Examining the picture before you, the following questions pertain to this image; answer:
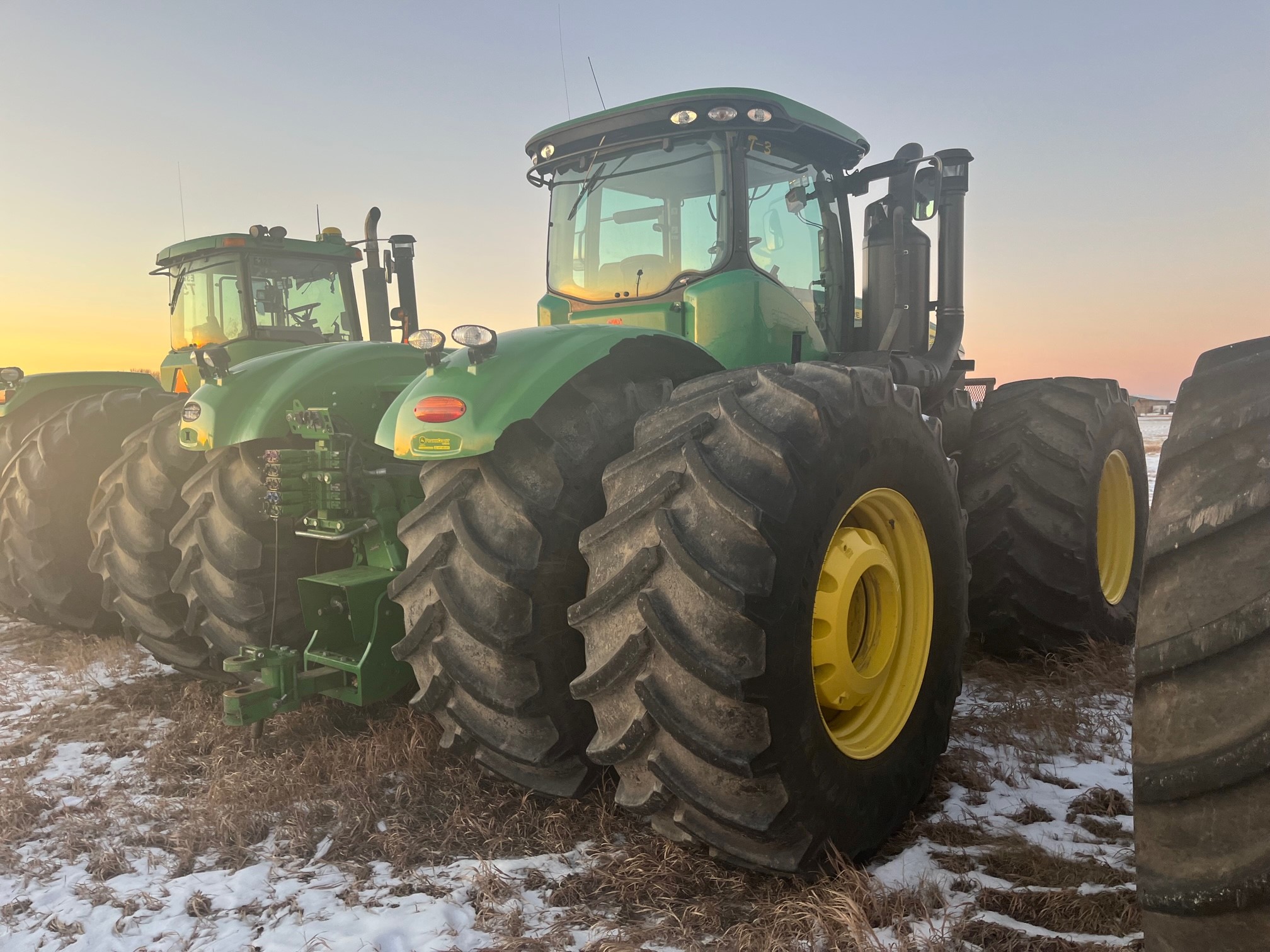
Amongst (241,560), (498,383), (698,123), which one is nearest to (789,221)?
(698,123)

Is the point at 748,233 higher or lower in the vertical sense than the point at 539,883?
higher

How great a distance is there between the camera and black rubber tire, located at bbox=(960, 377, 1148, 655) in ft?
14.3

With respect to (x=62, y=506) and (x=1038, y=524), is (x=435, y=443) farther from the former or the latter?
(x=62, y=506)

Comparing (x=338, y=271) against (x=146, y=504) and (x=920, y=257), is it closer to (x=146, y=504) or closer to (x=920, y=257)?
(x=146, y=504)

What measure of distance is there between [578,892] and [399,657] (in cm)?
85

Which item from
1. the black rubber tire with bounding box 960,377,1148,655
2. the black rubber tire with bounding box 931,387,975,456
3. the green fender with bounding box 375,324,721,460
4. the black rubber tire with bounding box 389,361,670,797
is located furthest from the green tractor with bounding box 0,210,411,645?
the black rubber tire with bounding box 960,377,1148,655

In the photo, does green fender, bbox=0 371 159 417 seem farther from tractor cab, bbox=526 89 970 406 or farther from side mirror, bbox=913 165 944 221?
side mirror, bbox=913 165 944 221

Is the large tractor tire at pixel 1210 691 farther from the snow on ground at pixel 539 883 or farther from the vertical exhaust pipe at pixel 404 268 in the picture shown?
the vertical exhaust pipe at pixel 404 268

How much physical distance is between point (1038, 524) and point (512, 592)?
9.83ft

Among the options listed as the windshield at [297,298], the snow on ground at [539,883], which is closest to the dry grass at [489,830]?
the snow on ground at [539,883]

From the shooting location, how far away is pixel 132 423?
5.44m

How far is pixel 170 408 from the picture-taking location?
165 inches

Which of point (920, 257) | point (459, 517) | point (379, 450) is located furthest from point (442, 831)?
point (920, 257)

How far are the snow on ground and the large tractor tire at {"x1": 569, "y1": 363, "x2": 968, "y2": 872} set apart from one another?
0.77 feet
